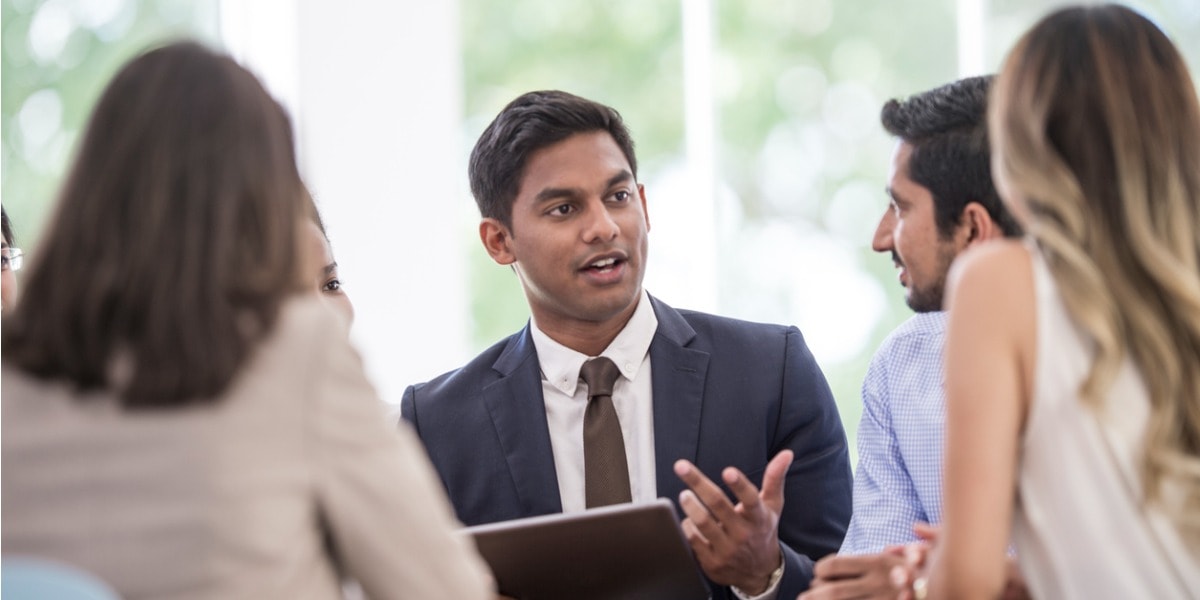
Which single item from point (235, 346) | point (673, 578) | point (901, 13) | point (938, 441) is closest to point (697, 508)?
point (673, 578)

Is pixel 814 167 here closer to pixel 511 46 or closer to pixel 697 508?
pixel 511 46

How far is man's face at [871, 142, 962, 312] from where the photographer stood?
7.96 feet

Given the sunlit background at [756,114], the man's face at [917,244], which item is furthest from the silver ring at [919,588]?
the sunlit background at [756,114]

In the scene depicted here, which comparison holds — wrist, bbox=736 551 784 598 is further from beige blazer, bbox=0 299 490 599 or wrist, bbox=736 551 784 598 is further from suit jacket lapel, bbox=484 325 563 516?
beige blazer, bbox=0 299 490 599

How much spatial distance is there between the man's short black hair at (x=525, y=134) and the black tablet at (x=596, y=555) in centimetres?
103

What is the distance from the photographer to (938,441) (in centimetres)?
238

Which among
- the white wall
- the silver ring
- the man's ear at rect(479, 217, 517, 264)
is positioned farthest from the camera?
the white wall

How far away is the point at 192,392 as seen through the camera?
129cm

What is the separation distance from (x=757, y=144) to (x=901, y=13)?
2.74ft

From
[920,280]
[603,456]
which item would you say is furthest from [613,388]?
[920,280]

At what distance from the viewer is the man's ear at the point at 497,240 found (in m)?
2.91

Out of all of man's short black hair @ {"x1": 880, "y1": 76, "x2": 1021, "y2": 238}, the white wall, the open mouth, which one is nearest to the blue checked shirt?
man's short black hair @ {"x1": 880, "y1": 76, "x2": 1021, "y2": 238}

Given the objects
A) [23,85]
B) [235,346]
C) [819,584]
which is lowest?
[819,584]

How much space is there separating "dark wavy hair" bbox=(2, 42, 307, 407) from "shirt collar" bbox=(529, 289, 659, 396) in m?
1.30
